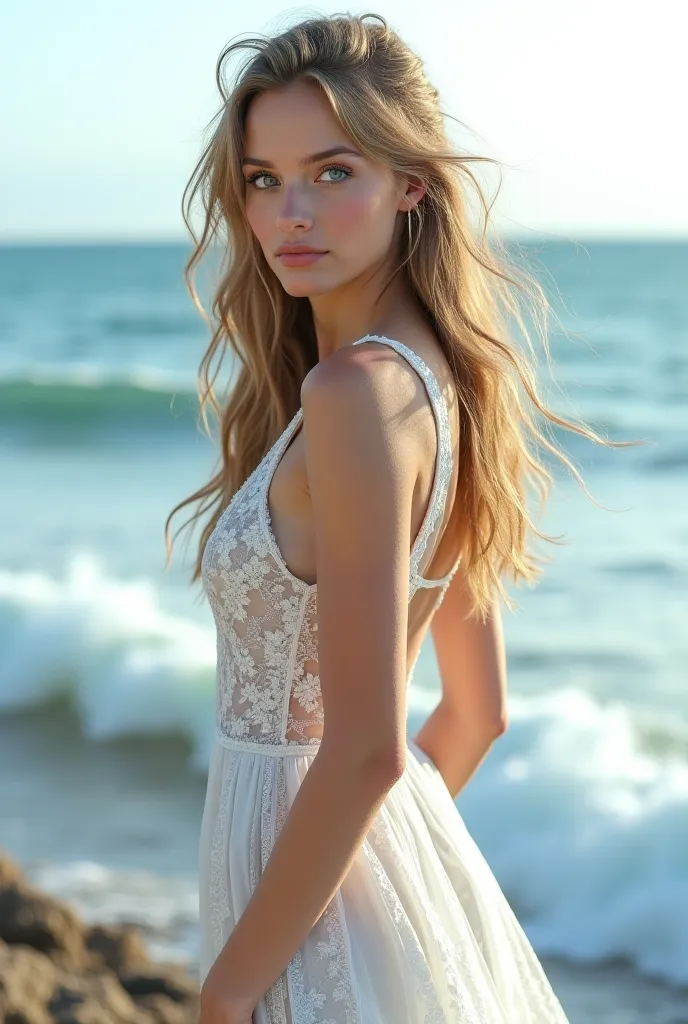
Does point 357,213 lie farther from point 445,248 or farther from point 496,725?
point 496,725

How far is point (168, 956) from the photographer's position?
4.10 metres

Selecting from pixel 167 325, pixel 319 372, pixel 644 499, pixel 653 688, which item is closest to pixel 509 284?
pixel 319 372

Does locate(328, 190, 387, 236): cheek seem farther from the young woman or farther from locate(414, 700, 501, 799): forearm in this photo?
locate(414, 700, 501, 799): forearm

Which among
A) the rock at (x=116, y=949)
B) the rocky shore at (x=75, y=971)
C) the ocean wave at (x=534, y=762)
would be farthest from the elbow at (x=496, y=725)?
the ocean wave at (x=534, y=762)

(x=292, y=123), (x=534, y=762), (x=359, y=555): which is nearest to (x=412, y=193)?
(x=292, y=123)

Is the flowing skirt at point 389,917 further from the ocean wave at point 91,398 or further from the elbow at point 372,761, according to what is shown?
the ocean wave at point 91,398

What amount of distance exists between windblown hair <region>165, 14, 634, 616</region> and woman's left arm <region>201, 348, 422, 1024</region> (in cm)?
32

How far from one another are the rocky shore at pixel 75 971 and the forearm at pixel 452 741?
134 centimetres

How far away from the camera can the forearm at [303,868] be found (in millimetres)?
1605

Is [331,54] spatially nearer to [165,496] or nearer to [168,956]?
[168,956]

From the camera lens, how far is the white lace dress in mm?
1737

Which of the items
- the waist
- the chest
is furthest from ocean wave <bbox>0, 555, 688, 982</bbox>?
the chest

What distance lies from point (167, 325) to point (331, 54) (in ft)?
92.4

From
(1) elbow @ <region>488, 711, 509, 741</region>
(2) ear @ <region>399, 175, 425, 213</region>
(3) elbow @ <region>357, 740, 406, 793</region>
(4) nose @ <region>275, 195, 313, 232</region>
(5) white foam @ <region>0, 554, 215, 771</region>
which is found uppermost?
(2) ear @ <region>399, 175, 425, 213</region>
